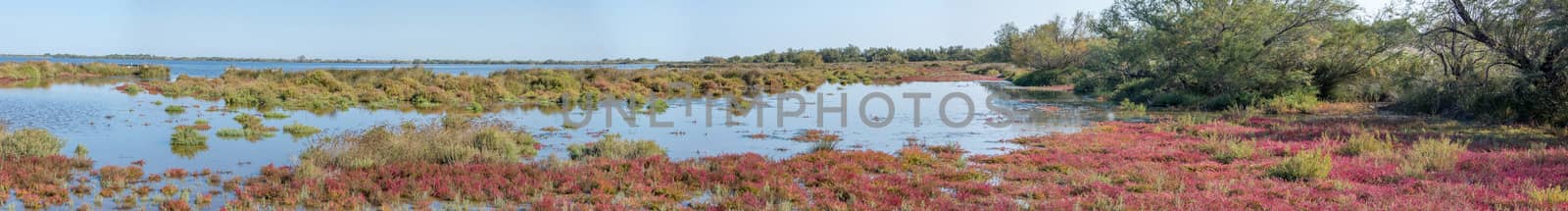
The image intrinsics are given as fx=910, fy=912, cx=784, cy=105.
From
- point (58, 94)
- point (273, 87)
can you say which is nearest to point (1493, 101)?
point (273, 87)

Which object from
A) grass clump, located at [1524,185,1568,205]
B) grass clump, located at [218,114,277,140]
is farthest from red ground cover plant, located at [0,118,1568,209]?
grass clump, located at [218,114,277,140]

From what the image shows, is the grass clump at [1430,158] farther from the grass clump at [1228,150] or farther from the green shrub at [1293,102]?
the green shrub at [1293,102]

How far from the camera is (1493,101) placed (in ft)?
62.2

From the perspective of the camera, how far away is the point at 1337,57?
28.8 m

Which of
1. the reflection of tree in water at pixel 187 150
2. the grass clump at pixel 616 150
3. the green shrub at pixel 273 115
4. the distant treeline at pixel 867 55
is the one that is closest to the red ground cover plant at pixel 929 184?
the grass clump at pixel 616 150

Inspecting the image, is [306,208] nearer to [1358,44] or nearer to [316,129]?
[316,129]

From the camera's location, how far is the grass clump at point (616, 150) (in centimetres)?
1348

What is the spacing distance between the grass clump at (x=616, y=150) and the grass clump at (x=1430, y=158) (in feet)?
32.0

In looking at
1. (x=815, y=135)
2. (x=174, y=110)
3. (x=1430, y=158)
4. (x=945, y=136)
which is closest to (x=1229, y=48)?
(x=945, y=136)

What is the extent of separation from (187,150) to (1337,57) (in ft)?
100

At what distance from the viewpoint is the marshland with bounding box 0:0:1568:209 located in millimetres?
9594

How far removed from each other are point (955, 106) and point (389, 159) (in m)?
20.8

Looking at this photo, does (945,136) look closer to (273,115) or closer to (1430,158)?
(1430,158)

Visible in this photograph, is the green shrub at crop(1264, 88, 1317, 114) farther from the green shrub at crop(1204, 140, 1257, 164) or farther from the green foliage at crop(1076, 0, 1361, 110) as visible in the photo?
the green shrub at crop(1204, 140, 1257, 164)
